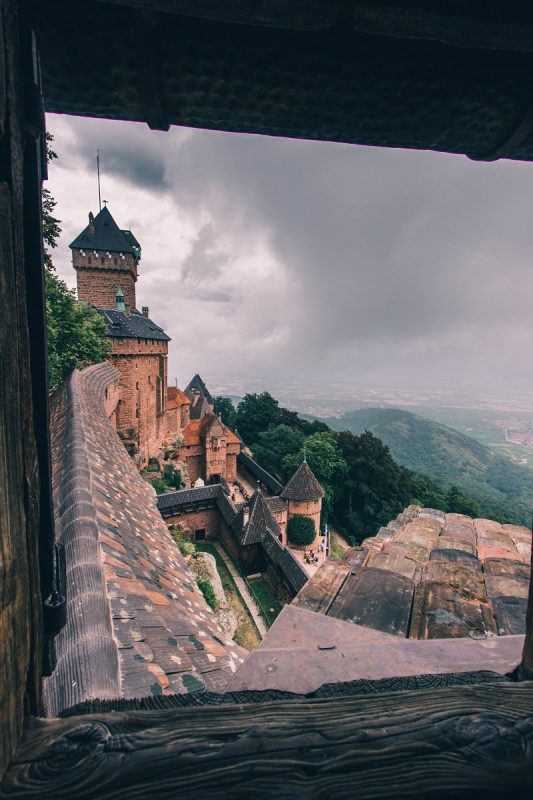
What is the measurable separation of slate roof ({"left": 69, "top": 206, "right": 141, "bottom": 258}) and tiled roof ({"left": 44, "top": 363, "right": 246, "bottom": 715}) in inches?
1174

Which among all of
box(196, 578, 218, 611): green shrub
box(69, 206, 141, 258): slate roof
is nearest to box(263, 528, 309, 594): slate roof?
box(196, 578, 218, 611): green shrub

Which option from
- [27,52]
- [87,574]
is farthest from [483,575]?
[27,52]

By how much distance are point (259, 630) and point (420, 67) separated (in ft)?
58.2

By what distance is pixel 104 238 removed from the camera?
30203mm

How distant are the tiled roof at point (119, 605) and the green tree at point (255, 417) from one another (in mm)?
42438

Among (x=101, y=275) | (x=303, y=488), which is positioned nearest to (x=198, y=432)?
(x=303, y=488)

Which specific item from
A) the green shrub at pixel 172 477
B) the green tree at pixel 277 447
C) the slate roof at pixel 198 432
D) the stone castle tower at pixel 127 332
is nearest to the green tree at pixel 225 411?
the green tree at pixel 277 447

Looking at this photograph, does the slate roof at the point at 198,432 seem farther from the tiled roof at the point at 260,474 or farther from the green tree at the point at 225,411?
the green tree at the point at 225,411

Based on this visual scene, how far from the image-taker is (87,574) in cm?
264

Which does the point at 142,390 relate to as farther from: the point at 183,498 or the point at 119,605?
the point at 119,605

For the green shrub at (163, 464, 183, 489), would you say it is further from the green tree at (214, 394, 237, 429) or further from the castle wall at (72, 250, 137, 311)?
the green tree at (214, 394, 237, 429)

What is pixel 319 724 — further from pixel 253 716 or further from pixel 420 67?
pixel 420 67

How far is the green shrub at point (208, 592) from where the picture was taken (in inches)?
547

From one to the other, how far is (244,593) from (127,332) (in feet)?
51.9
